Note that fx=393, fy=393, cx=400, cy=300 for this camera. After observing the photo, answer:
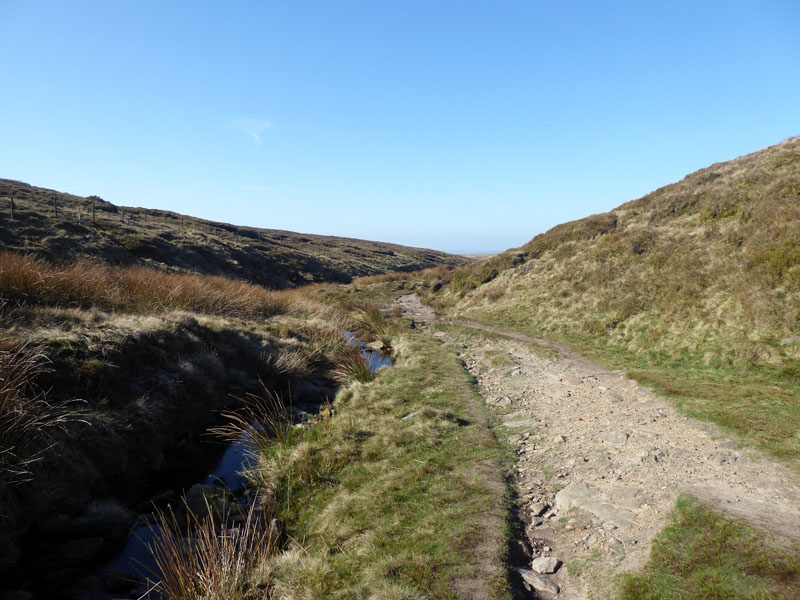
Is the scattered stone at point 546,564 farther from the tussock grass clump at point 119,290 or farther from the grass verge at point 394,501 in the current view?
the tussock grass clump at point 119,290

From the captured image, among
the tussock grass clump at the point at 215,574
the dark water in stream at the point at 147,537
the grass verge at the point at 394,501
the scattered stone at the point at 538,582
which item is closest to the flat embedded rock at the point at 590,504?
the grass verge at the point at 394,501

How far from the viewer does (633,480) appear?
6.28 metres

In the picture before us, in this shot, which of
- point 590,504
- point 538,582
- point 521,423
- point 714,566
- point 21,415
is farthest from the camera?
point 521,423

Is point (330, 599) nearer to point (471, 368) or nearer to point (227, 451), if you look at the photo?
point (227, 451)

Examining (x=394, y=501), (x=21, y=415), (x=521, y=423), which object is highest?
(x=521, y=423)

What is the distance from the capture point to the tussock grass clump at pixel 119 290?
12242 millimetres

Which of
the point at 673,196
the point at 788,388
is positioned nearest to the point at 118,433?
the point at 788,388

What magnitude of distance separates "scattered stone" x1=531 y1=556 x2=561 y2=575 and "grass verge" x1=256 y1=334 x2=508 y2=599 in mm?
433

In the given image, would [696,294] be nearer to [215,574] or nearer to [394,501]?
[394,501]

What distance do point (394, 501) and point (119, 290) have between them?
47.4ft

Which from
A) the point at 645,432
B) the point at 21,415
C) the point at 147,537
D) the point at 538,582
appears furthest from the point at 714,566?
the point at 21,415

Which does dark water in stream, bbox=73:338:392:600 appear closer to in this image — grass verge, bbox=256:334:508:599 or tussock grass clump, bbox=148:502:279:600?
tussock grass clump, bbox=148:502:279:600

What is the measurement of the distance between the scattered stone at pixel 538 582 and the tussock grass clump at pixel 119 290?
14826 mm

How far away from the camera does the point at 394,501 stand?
21.7 feet
